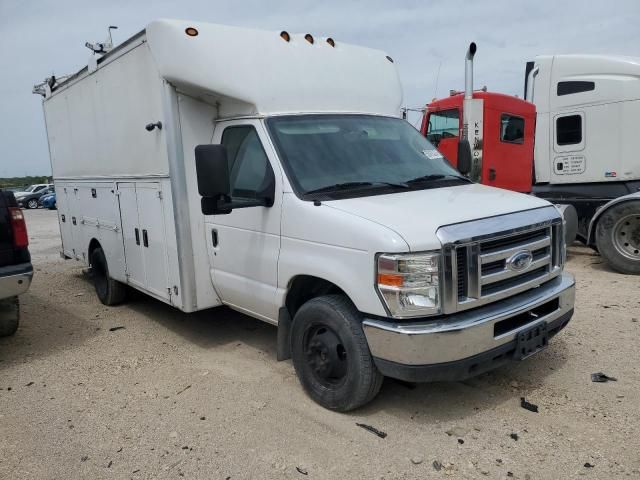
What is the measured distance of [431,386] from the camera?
166 inches

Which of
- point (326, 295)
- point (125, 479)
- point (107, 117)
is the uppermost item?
point (107, 117)

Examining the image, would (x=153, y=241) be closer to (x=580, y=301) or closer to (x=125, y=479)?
(x=125, y=479)

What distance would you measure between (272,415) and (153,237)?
2392 millimetres

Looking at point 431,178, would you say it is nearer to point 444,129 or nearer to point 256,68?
point 256,68

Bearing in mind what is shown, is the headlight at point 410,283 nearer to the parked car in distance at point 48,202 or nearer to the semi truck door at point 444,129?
the semi truck door at point 444,129

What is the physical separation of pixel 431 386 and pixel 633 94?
647cm

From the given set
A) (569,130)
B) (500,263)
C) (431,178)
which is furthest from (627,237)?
(500,263)

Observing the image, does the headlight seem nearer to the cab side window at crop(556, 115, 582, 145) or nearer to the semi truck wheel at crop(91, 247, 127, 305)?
the semi truck wheel at crop(91, 247, 127, 305)

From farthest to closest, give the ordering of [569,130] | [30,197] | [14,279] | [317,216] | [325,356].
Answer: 1. [30,197]
2. [569,130]
3. [14,279]
4. [325,356]
5. [317,216]

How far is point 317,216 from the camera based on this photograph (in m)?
3.74

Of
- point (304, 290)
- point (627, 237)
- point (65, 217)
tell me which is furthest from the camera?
point (65, 217)

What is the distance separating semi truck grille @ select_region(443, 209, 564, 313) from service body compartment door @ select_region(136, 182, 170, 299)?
9.88 feet

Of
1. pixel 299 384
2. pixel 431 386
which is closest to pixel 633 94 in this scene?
pixel 431 386

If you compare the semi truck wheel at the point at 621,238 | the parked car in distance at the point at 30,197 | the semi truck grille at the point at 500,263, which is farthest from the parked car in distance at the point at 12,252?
the parked car in distance at the point at 30,197
